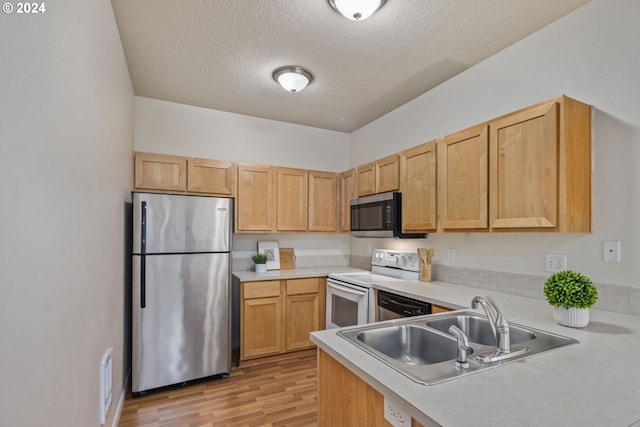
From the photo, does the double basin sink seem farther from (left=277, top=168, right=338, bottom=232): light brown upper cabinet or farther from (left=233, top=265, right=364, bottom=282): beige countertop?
(left=277, top=168, right=338, bottom=232): light brown upper cabinet

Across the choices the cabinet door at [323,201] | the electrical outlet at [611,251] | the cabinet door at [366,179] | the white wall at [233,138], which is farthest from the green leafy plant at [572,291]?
the white wall at [233,138]

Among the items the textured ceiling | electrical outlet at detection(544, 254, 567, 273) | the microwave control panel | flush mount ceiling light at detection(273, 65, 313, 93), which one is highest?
the textured ceiling

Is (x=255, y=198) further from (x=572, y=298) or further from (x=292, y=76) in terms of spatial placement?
(x=572, y=298)

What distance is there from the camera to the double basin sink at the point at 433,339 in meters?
1.33

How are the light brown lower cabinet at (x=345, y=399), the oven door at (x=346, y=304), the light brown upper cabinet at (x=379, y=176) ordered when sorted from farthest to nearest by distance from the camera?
the light brown upper cabinet at (x=379, y=176) < the oven door at (x=346, y=304) < the light brown lower cabinet at (x=345, y=399)

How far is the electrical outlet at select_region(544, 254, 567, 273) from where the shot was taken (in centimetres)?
203

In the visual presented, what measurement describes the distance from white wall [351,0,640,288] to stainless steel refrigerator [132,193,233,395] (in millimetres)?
2167

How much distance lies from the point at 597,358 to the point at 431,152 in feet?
6.02

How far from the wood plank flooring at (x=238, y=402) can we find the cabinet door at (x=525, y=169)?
1937mm

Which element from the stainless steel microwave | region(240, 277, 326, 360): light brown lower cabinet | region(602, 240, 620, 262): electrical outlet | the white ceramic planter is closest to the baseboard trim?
region(240, 277, 326, 360): light brown lower cabinet

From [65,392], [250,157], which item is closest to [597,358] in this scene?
[65,392]

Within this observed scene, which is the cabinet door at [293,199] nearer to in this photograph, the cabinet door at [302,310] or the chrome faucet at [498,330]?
the cabinet door at [302,310]

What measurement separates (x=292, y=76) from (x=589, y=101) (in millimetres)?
2033

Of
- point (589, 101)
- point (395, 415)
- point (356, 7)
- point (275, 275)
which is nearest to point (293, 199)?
point (275, 275)
